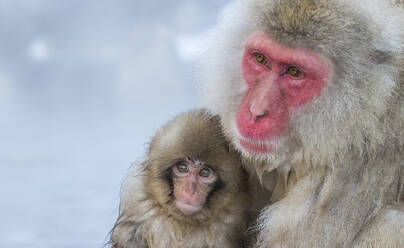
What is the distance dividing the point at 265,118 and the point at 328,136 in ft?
0.99

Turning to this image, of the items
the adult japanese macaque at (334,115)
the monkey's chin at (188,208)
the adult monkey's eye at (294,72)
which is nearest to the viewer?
the adult japanese macaque at (334,115)

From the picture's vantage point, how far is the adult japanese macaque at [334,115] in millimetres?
2604

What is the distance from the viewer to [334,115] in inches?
104

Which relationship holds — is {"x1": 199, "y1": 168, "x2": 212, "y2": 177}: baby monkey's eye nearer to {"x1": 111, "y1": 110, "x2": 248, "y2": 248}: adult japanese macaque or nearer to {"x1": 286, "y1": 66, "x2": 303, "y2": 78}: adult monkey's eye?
{"x1": 111, "y1": 110, "x2": 248, "y2": 248}: adult japanese macaque

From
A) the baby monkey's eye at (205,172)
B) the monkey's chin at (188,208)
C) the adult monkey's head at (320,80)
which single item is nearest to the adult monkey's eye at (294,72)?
the adult monkey's head at (320,80)

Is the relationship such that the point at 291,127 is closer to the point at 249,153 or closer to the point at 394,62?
the point at 249,153

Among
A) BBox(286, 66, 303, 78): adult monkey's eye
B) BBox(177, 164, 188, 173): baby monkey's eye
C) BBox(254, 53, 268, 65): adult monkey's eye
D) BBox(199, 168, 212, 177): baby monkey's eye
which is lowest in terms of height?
BBox(199, 168, 212, 177): baby monkey's eye

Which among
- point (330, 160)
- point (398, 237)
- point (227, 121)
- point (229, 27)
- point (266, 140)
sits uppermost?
point (229, 27)

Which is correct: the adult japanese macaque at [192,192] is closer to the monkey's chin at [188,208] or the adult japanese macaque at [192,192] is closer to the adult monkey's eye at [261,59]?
the monkey's chin at [188,208]

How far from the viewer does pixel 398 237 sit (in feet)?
8.24

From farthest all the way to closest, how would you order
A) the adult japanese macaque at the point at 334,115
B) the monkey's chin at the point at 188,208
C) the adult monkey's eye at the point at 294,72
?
the monkey's chin at the point at 188,208 < the adult monkey's eye at the point at 294,72 < the adult japanese macaque at the point at 334,115

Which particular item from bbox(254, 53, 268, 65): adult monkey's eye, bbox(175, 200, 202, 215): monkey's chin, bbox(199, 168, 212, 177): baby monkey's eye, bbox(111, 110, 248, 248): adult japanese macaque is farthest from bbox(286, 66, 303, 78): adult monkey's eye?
bbox(175, 200, 202, 215): monkey's chin

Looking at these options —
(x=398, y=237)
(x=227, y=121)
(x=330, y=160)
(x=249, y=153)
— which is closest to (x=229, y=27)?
(x=227, y=121)

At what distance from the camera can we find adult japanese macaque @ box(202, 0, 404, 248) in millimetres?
2604
